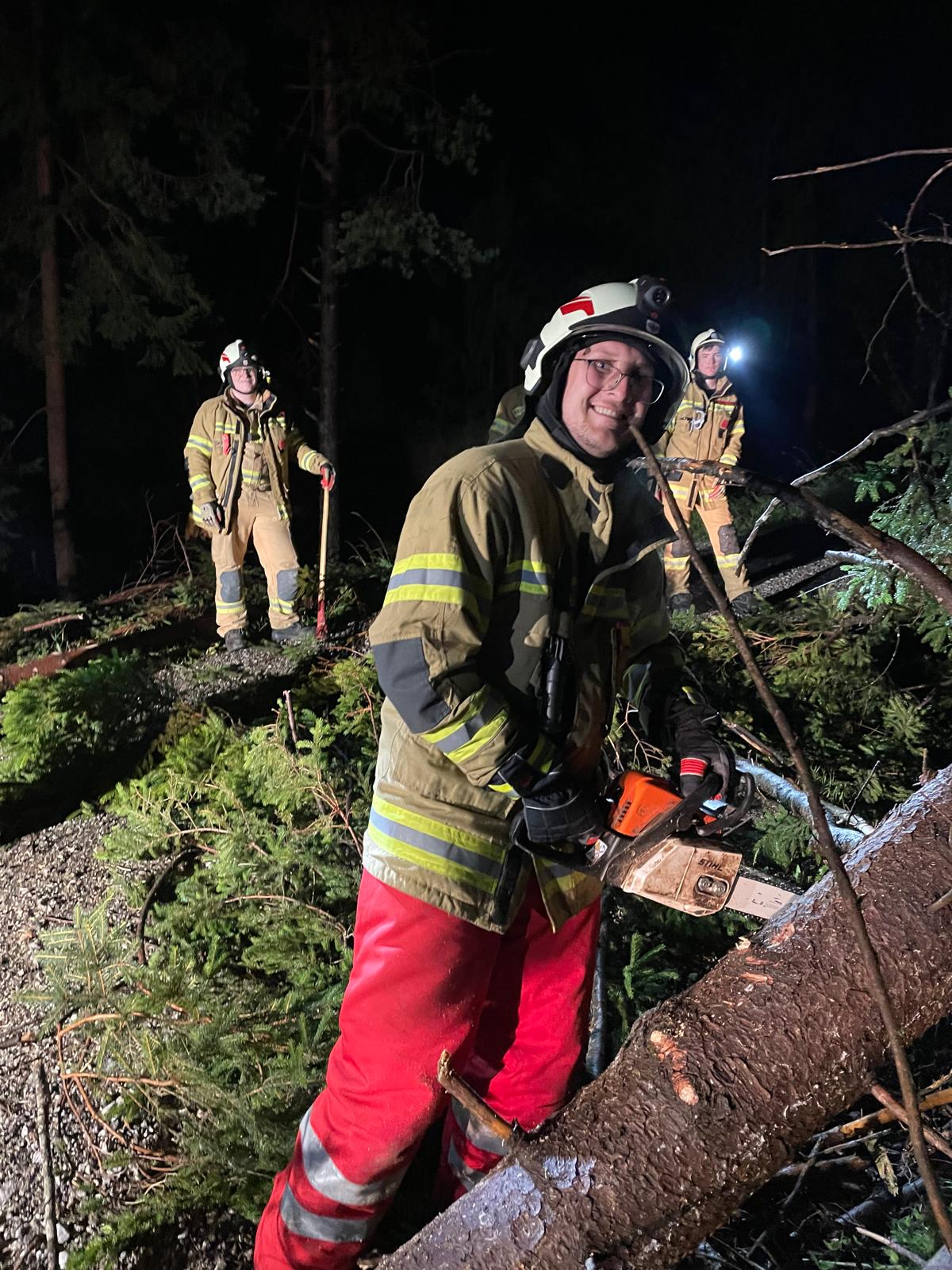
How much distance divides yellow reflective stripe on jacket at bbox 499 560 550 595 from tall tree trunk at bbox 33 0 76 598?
9595 millimetres

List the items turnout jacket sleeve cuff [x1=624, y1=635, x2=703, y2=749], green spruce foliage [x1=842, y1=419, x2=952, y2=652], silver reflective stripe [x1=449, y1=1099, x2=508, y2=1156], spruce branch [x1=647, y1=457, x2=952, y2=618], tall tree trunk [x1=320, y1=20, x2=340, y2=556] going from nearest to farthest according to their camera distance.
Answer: spruce branch [x1=647, y1=457, x2=952, y2=618] < silver reflective stripe [x1=449, y1=1099, x2=508, y2=1156] < turnout jacket sleeve cuff [x1=624, y1=635, x2=703, y2=749] < green spruce foliage [x1=842, y1=419, x2=952, y2=652] < tall tree trunk [x1=320, y1=20, x2=340, y2=556]

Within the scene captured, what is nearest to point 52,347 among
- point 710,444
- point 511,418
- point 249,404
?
point 249,404

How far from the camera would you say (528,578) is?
6.71 ft

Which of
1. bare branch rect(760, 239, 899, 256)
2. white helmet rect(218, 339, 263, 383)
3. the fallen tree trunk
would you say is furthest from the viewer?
white helmet rect(218, 339, 263, 383)

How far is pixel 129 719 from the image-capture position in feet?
16.7

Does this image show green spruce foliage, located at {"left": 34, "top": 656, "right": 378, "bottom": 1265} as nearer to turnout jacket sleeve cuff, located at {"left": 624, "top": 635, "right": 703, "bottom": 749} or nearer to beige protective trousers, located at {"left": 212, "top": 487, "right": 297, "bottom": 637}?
turnout jacket sleeve cuff, located at {"left": 624, "top": 635, "right": 703, "bottom": 749}

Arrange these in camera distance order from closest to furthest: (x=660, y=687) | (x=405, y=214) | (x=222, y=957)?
(x=660, y=687)
(x=222, y=957)
(x=405, y=214)

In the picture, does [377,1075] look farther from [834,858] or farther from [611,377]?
[611,377]

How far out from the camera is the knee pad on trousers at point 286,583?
7.30m

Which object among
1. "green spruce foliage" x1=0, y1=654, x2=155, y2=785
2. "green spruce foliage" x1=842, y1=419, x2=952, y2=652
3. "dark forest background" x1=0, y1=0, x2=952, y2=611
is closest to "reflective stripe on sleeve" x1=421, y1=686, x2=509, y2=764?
"green spruce foliage" x1=842, y1=419, x2=952, y2=652

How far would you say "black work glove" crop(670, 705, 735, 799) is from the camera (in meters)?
2.21

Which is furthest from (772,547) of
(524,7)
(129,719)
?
(524,7)

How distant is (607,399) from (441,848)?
1310 mm

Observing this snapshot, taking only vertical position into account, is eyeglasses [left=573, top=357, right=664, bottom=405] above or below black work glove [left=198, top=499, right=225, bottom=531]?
above
